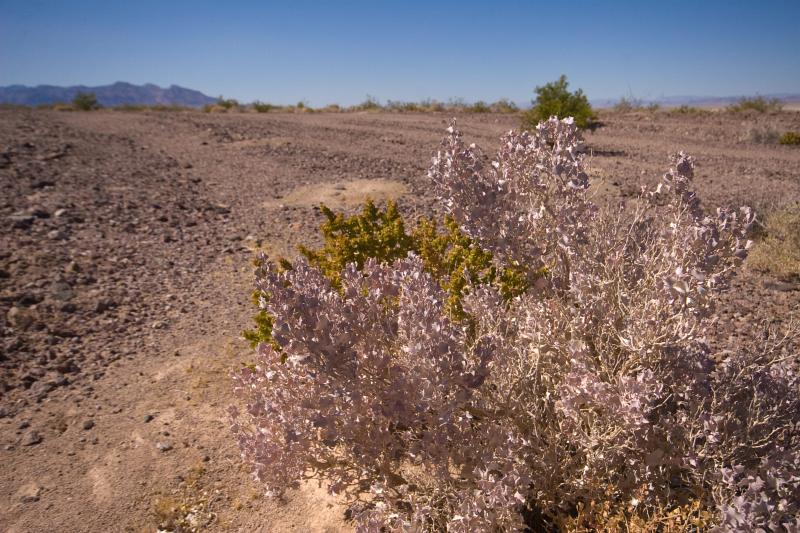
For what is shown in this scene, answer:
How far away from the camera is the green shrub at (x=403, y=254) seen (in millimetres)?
3514

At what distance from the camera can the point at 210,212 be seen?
316 inches

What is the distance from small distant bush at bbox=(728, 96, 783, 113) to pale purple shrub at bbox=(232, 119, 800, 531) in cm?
1865

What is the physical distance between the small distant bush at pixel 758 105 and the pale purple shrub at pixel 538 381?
18.7 m

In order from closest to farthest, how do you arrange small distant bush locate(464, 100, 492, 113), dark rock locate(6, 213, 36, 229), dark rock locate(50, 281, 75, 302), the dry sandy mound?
1. dark rock locate(50, 281, 75, 302)
2. dark rock locate(6, 213, 36, 229)
3. the dry sandy mound
4. small distant bush locate(464, 100, 492, 113)

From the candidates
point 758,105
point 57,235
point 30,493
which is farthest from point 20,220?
point 758,105

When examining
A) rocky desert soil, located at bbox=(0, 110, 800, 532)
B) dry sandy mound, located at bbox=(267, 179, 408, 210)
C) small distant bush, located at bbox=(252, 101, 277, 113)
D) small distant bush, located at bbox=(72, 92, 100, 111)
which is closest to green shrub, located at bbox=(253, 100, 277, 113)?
small distant bush, located at bbox=(252, 101, 277, 113)

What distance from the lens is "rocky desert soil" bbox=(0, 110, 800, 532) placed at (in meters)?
3.17

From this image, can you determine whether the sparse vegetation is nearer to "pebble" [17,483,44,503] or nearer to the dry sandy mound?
the dry sandy mound

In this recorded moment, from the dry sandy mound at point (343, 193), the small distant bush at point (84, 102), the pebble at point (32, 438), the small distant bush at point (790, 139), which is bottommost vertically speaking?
the pebble at point (32, 438)

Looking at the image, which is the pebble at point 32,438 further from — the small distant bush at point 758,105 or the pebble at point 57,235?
the small distant bush at point 758,105

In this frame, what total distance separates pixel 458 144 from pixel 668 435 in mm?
1544

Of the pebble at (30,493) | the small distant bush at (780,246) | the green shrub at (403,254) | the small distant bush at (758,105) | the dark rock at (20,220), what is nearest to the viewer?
the pebble at (30,493)

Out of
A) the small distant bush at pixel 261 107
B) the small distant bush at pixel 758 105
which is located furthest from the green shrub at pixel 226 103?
the small distant bush at pixel 758 105

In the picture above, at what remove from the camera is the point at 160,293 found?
5.60 m
